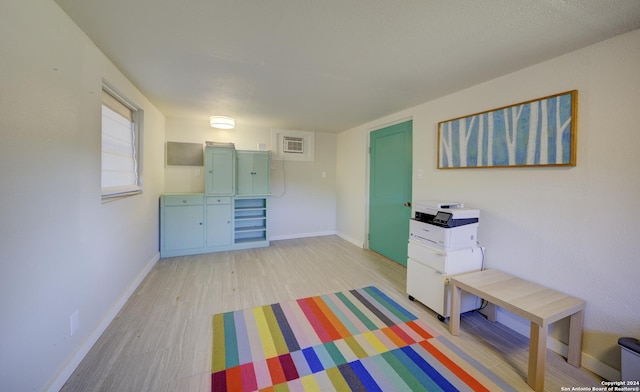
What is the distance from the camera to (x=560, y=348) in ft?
5.66

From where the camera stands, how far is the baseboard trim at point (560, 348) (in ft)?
4.90

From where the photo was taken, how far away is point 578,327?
159 centimetres

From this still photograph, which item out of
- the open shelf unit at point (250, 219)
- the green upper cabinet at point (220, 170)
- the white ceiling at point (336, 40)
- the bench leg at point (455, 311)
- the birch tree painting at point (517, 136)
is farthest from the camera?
the open shelf unit at point (250, 219)

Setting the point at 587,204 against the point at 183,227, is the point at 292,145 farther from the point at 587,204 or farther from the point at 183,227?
the point at 587,204

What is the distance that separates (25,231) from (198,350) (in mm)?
1216

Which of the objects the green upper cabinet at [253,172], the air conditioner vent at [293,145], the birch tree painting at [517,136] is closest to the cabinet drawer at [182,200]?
the green upper cabinet at [253,172]

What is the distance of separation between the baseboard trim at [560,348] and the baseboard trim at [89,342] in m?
3.17

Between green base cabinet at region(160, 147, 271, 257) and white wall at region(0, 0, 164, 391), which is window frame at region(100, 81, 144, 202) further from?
green base cabinet at region(160, 147, 271, 257)

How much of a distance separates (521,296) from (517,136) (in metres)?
1.26

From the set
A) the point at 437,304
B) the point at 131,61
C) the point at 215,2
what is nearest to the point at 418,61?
the point at 215,2

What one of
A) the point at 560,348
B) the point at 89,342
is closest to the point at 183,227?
the point at 89,342

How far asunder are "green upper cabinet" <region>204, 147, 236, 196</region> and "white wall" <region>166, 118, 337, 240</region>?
1.54 feet

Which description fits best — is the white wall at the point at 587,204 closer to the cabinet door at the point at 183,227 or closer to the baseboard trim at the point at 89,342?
the baseboard trim at the point at 89,342

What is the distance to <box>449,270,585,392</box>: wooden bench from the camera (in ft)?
4.62
